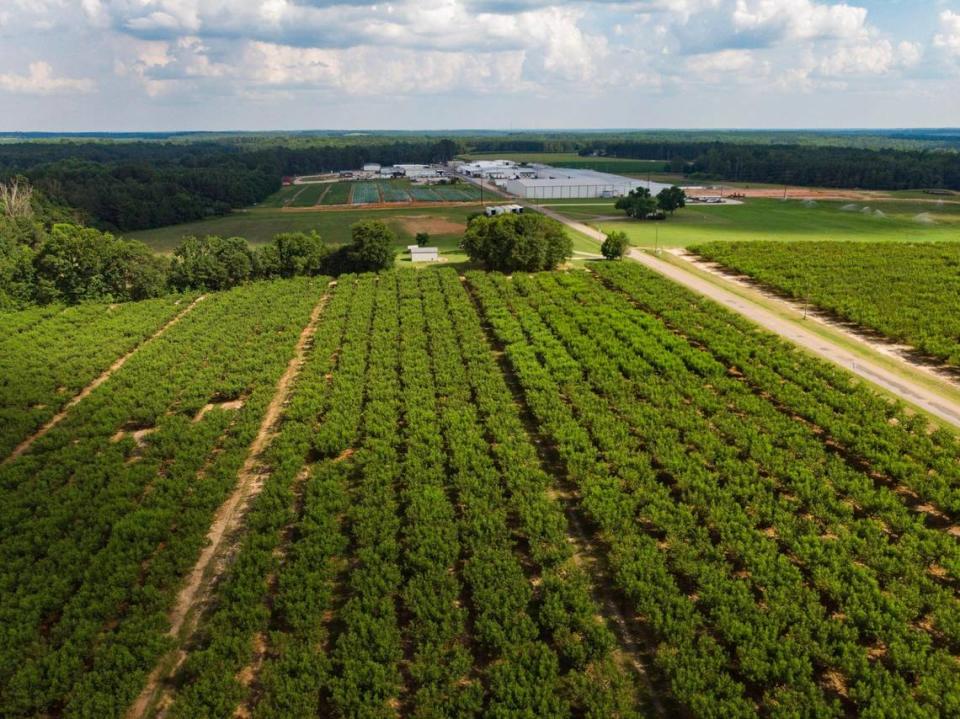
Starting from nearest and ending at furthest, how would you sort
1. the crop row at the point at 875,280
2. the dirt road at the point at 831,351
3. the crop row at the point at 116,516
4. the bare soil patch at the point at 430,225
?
the crop row at the point at 116,516 < the dirt road at the point at 831,351 < the crop row at the point at 875,280 < the bare soil patch at the point at 430,225

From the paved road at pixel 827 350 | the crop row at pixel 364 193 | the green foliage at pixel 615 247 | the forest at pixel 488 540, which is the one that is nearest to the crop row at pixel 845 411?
the forest at pixel 488 540

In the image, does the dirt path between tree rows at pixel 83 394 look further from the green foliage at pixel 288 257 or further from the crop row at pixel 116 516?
the green foliage at pixel 288 257

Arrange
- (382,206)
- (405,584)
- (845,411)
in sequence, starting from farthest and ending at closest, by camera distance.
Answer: (382,206) < (845,411) < (405,584)

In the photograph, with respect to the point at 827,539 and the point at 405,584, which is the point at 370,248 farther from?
the point at 827,539

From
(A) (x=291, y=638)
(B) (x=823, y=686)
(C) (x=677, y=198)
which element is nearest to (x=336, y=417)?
(A) (x=291, y=638)

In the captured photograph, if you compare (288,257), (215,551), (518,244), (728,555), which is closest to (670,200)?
(518,244)

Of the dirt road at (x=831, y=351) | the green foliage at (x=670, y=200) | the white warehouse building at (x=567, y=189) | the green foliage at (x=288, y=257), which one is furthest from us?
the white warehouse building at (x=567, y=189)

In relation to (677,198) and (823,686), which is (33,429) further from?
(677,198)
